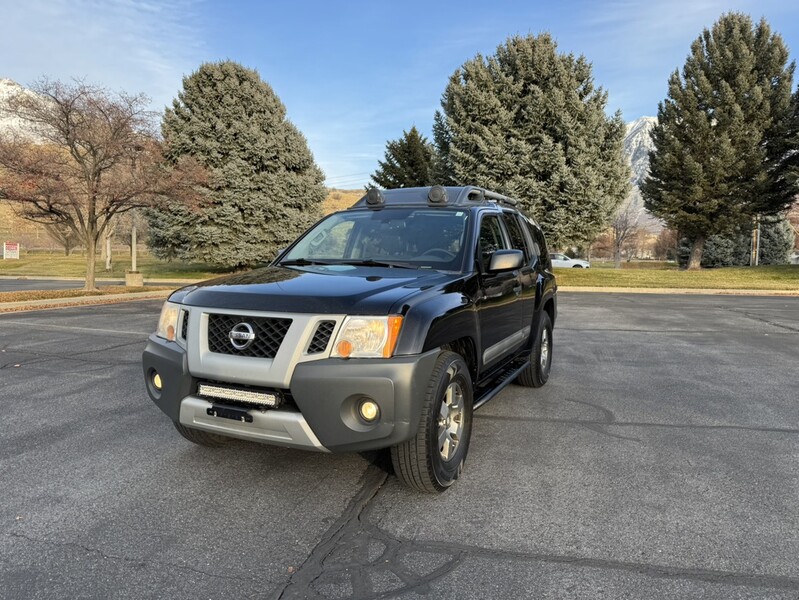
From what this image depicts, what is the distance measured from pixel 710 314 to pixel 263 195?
806 inches

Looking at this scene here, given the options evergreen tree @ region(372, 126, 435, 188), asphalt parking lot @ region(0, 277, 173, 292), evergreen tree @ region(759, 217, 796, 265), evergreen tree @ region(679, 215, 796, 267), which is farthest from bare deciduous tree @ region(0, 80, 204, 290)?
evergreen tree @ region(759, 217, 796, 265)

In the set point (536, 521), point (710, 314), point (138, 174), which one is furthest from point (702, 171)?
point (536, 521)

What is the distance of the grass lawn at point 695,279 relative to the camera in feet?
75.1

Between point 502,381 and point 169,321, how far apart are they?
254 centimetres

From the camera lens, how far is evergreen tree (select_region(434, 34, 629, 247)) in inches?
930

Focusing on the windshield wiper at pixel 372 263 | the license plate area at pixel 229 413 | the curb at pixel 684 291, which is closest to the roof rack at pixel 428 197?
the windshield wiper at pixel 372 263

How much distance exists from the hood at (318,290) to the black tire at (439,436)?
502mm

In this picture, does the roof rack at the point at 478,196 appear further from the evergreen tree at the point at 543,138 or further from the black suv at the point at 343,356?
the evergreen tree at the point at 543,138

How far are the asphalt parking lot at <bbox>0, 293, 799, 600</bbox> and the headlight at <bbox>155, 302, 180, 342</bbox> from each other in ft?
2.95

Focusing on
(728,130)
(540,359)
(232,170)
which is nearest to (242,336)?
(540,359)

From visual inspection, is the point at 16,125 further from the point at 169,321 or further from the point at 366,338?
the point at 366,338

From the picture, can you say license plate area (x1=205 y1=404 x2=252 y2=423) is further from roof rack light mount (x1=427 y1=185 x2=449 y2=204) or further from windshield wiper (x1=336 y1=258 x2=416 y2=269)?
roof rack light mount (x1=427 y1=185 x2=449 y2=204)

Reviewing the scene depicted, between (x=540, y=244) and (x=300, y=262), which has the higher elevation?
(x=540, y=244)

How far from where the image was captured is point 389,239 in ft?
14.7
